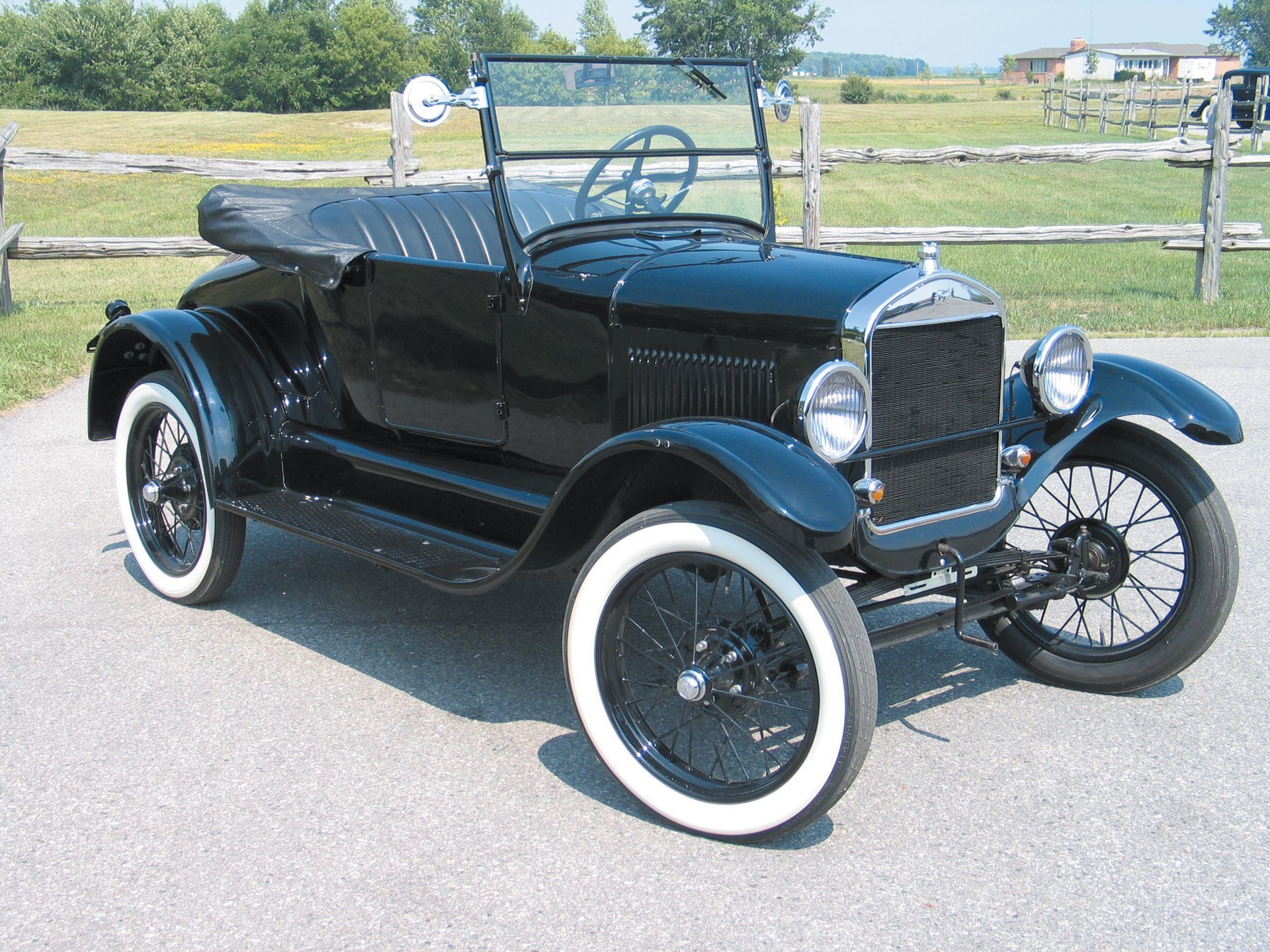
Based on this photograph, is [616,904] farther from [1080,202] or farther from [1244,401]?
[1080,202]

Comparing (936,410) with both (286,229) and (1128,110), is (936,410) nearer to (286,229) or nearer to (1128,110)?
(286,229)

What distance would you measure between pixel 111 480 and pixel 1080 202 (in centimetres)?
1684

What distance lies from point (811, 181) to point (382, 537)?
23.3 ft

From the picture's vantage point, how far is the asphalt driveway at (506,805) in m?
2.29

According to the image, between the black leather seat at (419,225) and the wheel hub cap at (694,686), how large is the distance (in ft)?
6.26

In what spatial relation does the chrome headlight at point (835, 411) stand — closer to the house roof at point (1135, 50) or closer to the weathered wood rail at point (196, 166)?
the weathered wood rail at point (196, 166)

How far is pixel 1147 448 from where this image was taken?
127 inches

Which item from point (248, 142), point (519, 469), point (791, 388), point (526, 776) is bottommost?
point (526, 776)

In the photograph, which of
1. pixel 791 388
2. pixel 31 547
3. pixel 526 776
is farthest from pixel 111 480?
pixel 791 388

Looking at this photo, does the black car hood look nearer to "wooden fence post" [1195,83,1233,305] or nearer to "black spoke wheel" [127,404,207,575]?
"black spoke wheel" [127,404,207,575]

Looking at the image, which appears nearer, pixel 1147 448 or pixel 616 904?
pixel 616 904

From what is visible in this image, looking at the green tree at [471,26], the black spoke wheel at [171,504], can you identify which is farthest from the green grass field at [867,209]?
the green tree at [471,26]

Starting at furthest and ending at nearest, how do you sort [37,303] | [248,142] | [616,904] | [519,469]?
[248,142], [37,303], [519,469], [616,904]

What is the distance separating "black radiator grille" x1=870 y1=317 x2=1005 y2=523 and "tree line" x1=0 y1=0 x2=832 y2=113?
31297mm
